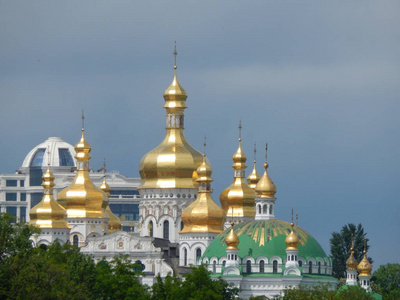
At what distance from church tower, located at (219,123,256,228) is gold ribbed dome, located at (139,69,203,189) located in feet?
6.55

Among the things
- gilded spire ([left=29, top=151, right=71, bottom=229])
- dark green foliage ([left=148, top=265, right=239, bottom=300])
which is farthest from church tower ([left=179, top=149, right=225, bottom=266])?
dark green foliage ([left=148, top=265, right=239, bottom=300])

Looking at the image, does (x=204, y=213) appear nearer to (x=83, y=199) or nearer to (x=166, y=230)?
(x=166, y=230)

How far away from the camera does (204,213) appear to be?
4286 inches

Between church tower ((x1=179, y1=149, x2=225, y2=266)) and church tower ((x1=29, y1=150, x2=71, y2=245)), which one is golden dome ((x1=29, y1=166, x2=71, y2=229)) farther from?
church tower ((x1=179, y1=149, x2=225, y2=266))

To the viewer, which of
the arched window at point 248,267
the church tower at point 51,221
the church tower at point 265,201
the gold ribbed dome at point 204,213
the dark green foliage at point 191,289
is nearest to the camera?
the dark green foliage at point 191,289

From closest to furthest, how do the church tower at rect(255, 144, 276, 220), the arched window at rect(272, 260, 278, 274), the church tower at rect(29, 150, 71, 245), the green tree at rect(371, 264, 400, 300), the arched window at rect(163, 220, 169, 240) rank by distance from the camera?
the arched window at rect(272, 260, 278, 274)
the church tower at rect(255, 144, 276, 220)
the church tower at rect(29, 150, 71, 245)
the arched window at rect(163, 220, 169, 240)
the green tree at rect(371, 264, 400, 300)

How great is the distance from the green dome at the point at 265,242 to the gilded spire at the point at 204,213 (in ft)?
17.5

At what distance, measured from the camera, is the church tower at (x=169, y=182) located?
375 feet

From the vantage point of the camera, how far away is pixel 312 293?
88.1 metres

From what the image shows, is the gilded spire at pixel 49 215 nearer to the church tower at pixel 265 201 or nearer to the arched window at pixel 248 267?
the church tower at pixel 265 201

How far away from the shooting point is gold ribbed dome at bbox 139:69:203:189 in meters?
114

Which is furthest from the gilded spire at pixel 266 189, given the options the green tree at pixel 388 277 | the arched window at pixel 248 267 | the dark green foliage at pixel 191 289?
the dark green foliage at pixel 191 289

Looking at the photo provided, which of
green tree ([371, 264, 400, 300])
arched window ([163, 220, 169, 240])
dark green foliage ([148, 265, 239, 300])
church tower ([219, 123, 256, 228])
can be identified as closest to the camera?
dark green foliage ([148, 265, 239, 300])

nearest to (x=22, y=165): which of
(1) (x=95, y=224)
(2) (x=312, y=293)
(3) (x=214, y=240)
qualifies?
(1) (x=95, y=224)
